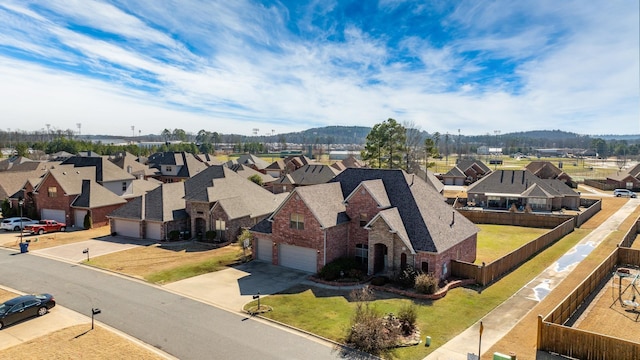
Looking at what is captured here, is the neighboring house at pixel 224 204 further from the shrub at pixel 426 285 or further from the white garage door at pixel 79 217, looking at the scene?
the shrub at pixel 426 285

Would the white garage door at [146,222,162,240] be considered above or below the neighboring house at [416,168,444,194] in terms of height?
below

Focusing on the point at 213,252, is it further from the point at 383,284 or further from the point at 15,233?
the point at 15,233

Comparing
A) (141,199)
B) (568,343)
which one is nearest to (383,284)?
(568,343)

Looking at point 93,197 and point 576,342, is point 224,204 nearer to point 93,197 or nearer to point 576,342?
point 93,197

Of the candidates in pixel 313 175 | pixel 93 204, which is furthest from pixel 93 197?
pixel 313 175

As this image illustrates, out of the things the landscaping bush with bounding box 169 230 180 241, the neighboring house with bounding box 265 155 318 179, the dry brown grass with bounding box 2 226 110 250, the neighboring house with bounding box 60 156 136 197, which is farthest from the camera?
the neighboring house with bounding box 265 155 318 179

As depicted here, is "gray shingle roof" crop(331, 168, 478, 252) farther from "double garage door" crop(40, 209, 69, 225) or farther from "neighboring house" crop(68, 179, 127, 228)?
"double garage door" crop(40, 209, 69, 225)

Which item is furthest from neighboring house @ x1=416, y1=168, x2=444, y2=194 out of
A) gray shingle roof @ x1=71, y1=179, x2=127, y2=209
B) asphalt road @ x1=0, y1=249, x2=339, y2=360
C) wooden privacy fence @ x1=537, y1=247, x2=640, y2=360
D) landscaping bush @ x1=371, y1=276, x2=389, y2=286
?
asphalt road @ x1=0, y1=249, x2=339, y2=360
